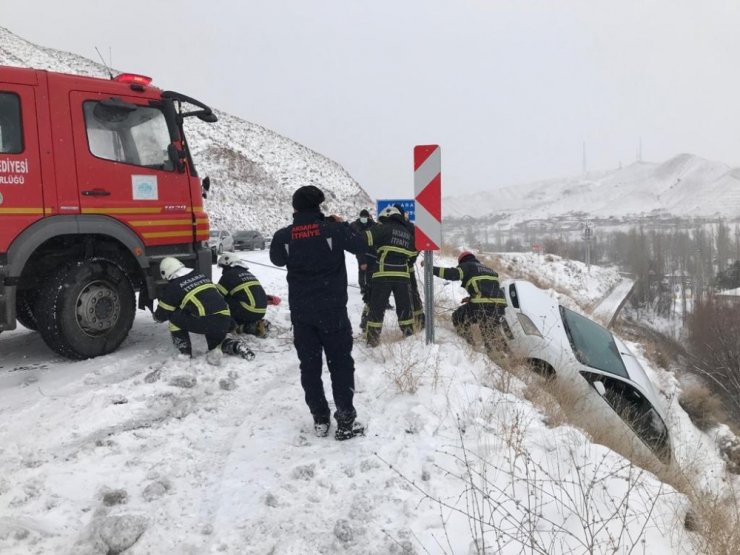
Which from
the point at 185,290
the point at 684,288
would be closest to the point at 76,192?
the point at 185,290

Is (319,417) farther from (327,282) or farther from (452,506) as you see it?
(452,506)

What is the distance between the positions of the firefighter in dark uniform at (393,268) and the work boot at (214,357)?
179 centimetres

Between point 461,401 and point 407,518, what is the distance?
146 centimetres

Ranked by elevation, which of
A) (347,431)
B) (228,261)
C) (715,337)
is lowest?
Answer: (715,337)

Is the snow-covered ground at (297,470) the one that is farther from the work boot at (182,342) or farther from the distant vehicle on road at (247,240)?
the distant vehicle on road at (247,240)

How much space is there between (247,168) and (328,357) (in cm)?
4306

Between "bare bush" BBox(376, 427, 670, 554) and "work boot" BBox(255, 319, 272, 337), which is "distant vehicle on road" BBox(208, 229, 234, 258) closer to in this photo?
"work boot" BBox(255, 319, 272, 337)

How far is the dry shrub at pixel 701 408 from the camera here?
38.4ft

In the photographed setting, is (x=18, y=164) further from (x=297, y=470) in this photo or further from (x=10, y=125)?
(x=297, y=470)

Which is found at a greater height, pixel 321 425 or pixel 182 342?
pixel 182 342

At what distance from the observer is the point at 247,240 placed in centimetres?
2919

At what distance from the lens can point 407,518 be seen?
2762 mm

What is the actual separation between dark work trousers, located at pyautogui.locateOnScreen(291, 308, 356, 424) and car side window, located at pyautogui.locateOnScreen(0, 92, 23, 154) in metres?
3.33

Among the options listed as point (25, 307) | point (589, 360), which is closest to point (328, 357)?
point (589, 360)
